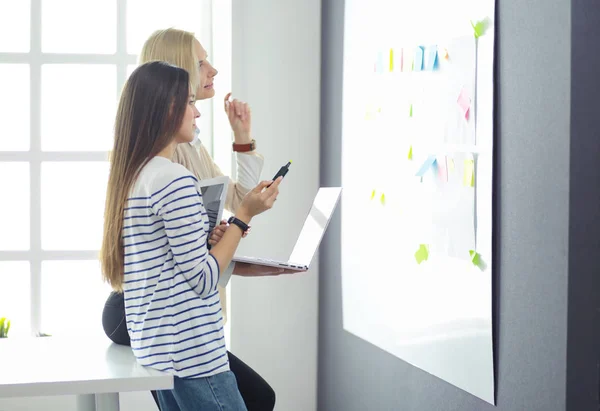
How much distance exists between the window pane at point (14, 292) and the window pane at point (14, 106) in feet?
1.47

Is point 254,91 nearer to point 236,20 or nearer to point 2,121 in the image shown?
point 236,20

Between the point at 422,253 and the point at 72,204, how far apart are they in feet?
5.05

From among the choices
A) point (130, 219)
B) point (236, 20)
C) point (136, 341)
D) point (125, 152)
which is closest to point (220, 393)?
point (136, 341)

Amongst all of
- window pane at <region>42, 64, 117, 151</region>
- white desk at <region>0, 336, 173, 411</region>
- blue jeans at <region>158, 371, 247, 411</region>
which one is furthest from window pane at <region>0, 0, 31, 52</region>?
blue jeans at <region>158, 371, 247, 411</region>

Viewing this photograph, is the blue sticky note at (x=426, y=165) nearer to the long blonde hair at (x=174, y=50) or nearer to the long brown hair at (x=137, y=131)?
the long blonde hair at (x=174, y=50)

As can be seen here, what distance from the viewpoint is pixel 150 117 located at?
1695 millimetres

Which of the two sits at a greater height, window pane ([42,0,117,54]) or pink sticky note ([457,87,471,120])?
window pane ([42,0,117,54])

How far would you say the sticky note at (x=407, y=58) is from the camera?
233cm

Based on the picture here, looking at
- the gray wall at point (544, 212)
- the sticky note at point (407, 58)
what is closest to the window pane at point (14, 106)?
the sticky note at point (407, 58)

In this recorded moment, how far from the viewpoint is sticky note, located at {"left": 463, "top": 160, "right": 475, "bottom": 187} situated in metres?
1.99

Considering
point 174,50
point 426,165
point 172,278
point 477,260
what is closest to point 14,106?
point 174,50

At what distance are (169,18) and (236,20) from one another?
1.08ft

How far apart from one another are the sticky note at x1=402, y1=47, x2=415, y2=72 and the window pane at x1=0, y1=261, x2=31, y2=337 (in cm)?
168

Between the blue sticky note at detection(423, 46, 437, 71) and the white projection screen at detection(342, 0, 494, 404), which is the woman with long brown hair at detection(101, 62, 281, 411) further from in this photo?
the blue sticky note at detection(423, 46, 437, 71)
